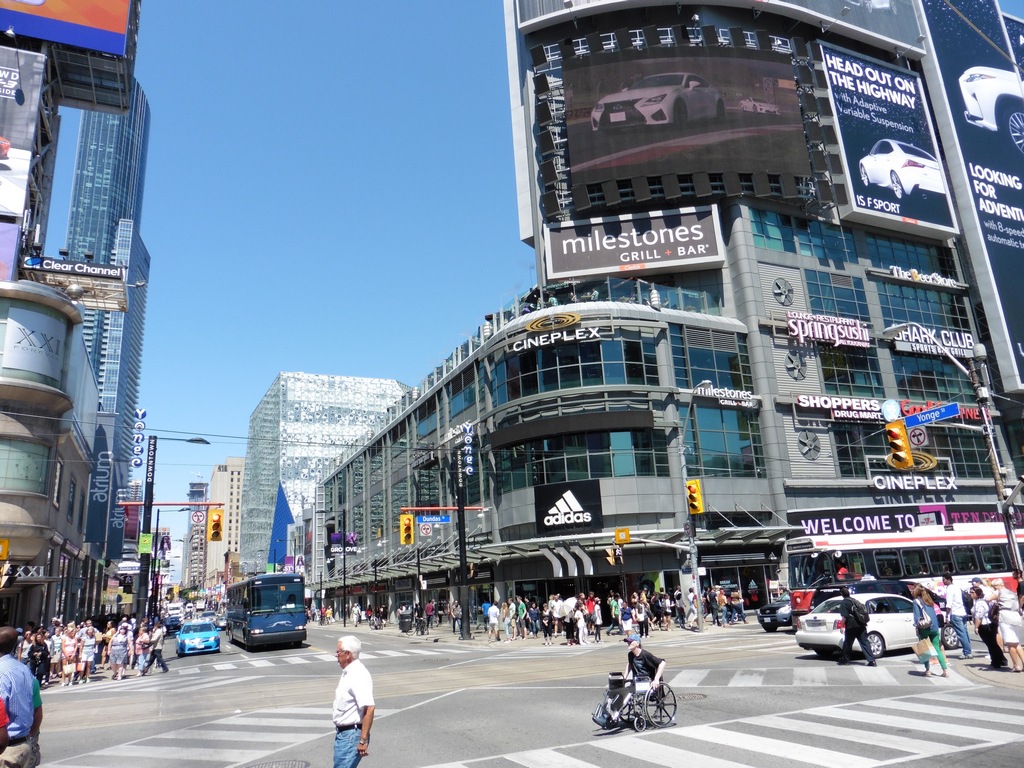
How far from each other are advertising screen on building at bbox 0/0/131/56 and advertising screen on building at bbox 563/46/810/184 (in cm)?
3076

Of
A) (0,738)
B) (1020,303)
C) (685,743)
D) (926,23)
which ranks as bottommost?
(685,743)

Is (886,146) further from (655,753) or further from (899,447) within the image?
(655,753)

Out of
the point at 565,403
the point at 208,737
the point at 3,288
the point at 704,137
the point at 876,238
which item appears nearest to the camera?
the point at 208,737

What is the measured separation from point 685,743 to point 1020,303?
59.6m

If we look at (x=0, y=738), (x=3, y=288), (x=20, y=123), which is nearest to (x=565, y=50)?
(x=20, y=123)

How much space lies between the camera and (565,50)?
56500mm

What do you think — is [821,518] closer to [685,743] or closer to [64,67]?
[685,743]

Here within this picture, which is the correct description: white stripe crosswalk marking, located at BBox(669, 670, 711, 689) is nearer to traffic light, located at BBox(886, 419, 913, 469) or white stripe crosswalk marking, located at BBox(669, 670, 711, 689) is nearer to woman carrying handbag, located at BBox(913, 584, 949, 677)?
woman carrying handbag, located at BBox(913, 584, 949, 677)

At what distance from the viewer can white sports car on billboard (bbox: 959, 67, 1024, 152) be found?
61.1 metres

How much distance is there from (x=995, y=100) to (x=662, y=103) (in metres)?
32.3

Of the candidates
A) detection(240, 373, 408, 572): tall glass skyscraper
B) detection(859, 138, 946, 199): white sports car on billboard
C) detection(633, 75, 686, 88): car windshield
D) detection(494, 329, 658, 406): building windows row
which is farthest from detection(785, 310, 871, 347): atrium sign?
detection(240, 373, 408, 572): tall glass skyscraper

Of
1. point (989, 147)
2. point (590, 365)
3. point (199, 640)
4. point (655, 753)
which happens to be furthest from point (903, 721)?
point (989, 147)

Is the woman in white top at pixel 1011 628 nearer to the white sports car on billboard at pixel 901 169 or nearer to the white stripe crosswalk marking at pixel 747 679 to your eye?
the white stripe crosswalk marking at pixel 747 679

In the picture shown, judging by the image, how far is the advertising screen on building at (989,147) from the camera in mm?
55094
